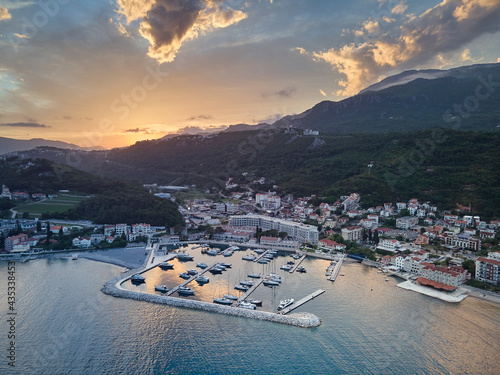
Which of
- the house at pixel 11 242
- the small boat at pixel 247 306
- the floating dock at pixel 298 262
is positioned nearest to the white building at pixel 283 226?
the floating dock at pixel 298 262

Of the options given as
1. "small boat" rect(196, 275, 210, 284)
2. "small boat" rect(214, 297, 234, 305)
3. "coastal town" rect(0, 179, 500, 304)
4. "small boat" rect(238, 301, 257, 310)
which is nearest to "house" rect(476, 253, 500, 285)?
"coastal town" rect(0, 179, 500, 304)

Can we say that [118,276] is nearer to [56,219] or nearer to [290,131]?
[56,219]

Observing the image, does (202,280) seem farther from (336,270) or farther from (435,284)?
(435,284)

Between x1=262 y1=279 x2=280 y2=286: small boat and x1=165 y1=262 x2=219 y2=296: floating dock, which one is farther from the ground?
x1=165 y1=262 x2=219 y2=296: floating dock

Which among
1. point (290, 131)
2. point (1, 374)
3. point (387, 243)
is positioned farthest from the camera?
point (290, 131)

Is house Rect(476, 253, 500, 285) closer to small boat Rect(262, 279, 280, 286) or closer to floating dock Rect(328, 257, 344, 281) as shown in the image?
floating dock Rect(328, 257, 344, 281)

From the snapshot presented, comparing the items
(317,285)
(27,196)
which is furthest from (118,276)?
(27,196)
